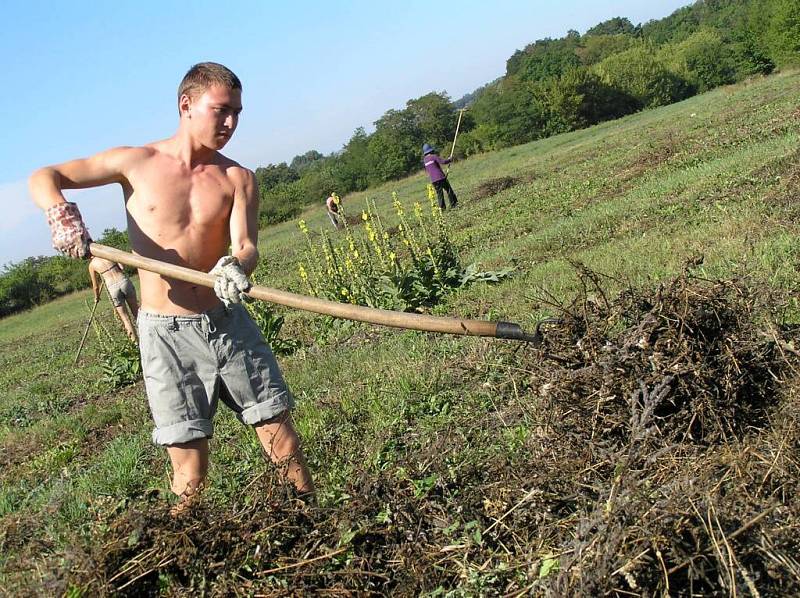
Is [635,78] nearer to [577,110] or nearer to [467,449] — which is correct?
[577,110]

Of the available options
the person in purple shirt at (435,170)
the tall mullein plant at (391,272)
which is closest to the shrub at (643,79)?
the person in purple shirt at (435,170)

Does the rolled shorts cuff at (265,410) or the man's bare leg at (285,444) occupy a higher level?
the rolled shorts cuff at (265,410)

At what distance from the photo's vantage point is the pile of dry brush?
216cm

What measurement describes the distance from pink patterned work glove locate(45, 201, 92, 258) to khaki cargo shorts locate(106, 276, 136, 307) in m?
2.69

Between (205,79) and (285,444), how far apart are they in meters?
1.65

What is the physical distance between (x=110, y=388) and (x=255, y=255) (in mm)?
6434

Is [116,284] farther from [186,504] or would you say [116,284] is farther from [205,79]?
[186,504]

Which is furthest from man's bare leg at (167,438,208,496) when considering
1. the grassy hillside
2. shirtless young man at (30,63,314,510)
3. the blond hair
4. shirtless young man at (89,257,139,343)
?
shirtless young man at (89,257,139,343)

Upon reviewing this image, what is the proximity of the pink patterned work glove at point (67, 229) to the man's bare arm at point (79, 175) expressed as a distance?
4 cm

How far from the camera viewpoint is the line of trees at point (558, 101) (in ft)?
170

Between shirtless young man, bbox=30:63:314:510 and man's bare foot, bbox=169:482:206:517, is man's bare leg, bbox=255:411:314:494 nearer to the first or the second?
shirtless young man, bbox=30:63:314:510

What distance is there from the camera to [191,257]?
3428 mm

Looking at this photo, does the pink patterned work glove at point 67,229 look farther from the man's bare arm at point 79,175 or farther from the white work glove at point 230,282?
the white work glove at point 230,282

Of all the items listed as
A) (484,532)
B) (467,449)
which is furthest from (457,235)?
(484,532)
